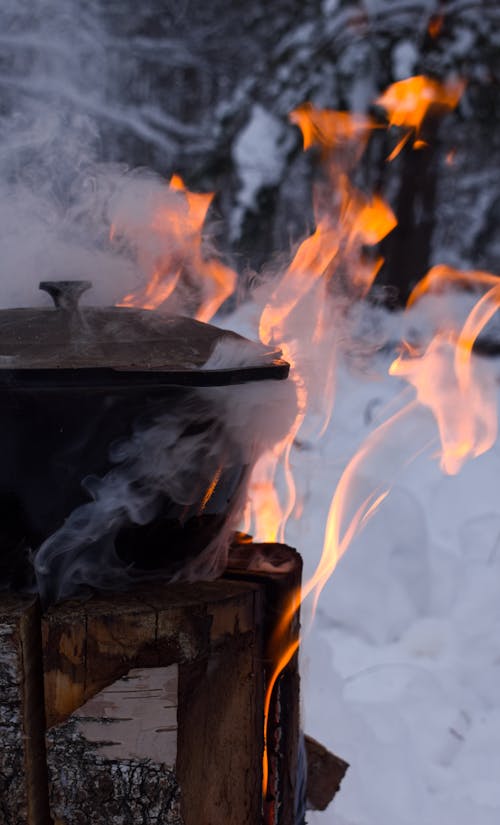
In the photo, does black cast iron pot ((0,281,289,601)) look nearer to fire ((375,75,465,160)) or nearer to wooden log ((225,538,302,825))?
wooden log ((225,538,302,825))

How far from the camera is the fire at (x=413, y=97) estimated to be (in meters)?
5.85

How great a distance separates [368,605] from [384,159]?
4.36 metres

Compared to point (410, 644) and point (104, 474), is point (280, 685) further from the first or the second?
point (410, 644)

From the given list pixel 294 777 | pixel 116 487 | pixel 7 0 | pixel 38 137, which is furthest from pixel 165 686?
pixel 7 0

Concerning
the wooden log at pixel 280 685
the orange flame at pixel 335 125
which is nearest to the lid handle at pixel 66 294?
the wooden log at pixel 280 685

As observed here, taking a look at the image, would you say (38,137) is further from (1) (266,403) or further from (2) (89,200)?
(1) (266,403)

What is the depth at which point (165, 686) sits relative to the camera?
5.14ft

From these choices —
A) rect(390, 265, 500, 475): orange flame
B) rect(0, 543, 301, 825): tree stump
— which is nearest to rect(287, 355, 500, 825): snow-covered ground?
rect(390, 265, 500, 475): orange flame

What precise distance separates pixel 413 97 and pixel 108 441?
5.00 m

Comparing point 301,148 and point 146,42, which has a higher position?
point 146,42

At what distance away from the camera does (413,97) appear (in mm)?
5844

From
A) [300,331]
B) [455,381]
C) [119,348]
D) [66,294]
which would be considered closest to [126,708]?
[119,348]

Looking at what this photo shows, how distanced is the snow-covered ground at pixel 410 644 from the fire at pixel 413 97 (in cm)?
247

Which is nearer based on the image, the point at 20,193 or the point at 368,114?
the point at 20,193
